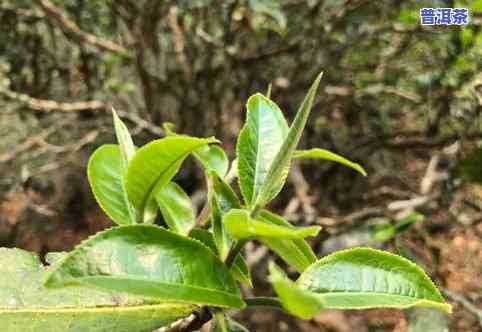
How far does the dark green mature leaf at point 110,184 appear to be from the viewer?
2.26 ft

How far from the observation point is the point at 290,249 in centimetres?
57

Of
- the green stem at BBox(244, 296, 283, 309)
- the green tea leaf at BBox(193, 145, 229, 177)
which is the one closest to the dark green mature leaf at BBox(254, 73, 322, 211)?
the green stem at BBox(244, 296, 283, 309)

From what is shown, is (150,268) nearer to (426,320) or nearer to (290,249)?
(290,249)

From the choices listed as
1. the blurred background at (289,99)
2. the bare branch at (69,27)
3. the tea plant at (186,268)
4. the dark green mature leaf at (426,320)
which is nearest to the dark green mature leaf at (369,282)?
the tea plant at (186,268)

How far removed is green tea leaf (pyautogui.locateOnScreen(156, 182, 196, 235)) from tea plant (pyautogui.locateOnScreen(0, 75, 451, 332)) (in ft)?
0.09

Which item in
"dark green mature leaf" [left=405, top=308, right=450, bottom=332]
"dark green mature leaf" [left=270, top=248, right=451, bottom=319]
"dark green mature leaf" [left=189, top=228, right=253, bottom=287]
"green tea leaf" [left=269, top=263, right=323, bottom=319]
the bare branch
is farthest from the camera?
the bare branch

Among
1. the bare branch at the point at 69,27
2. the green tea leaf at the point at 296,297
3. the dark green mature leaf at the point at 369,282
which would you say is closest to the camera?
the green tea leaf at the point at 296,297

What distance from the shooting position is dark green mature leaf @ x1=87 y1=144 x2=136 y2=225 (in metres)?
0.69

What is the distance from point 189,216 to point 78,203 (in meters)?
3.07

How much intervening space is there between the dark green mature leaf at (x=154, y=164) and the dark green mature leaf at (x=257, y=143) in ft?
0.21

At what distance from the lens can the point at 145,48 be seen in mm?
2414

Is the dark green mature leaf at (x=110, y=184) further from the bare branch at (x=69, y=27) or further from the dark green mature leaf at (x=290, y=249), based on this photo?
the bare branch at (x=69, y=27)

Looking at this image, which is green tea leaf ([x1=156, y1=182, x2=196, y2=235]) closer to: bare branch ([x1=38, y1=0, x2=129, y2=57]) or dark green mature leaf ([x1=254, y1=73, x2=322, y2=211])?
dark green mature leaf ([x1=254, y1=73, x2=322, y2=211])

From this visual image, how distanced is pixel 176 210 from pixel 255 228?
27 centimetres
